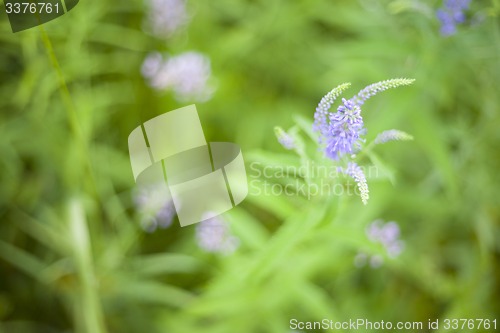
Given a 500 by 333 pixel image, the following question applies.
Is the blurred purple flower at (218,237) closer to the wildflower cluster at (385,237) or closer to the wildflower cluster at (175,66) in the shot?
the wildflower cluster at (385,237)

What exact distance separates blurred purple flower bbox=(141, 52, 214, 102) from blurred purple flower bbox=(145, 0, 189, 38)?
15 centimetres

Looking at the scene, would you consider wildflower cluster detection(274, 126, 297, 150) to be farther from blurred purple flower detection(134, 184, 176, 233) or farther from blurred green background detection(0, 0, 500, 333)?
blurred purple flower detection(134, 184, 176, 233)

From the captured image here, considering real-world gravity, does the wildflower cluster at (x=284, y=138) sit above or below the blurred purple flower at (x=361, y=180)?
above

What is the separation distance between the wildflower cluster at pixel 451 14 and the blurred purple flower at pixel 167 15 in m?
1.27

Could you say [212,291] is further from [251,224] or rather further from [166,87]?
[166,87]

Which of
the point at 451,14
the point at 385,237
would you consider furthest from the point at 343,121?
the point at 385,237

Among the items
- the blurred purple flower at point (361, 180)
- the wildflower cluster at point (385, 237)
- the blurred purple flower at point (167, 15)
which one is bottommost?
the wildflower cluster at point (385, 237)

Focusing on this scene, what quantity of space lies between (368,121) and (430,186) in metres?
0.62

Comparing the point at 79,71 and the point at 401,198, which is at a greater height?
the point at 79,71

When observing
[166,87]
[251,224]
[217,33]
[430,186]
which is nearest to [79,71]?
[166,87]

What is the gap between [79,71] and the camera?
2.01m

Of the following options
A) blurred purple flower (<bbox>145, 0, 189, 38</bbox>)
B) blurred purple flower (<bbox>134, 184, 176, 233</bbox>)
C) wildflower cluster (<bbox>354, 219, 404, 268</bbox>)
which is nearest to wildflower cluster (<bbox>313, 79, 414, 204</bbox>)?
wildflower cluster (<bbox>354, 219, 404, 268</bbox>)

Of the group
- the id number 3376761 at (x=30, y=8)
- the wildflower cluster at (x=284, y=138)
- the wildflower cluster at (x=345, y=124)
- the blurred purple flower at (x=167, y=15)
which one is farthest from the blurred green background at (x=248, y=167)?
the wildflower cluster at (x=345, y=124)

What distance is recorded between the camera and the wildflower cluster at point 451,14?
55.9 inches
